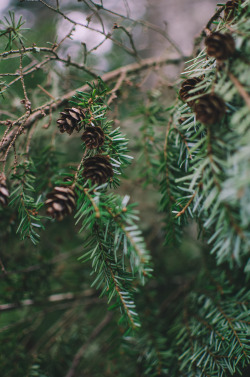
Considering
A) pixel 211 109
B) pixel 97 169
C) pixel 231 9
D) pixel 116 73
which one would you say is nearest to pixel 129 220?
pixel 97 169

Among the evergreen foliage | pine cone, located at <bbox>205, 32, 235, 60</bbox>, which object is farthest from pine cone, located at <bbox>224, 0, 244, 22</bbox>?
pine cone, located at <bbox>205, 32, 235, 60</bbox>

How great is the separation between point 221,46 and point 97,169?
0.97ft

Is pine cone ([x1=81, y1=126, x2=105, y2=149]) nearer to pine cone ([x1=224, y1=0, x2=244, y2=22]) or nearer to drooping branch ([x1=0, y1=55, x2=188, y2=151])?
drooping branch ([x1=0, y1=55, x2=188, y2=151])

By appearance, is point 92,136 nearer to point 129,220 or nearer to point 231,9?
point 129,220

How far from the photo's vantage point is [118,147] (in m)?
0.52

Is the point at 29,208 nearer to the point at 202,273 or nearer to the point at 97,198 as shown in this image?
the point at 97,198

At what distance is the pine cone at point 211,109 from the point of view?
380 millimetres

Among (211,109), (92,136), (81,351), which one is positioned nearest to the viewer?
(211,109)

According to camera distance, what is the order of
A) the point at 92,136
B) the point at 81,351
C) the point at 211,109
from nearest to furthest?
the point at 211,109 → the point at 92,136 → the point at 81,351

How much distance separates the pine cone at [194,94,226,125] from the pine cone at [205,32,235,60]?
0.07m

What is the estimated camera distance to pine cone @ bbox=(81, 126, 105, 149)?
19.0 inches

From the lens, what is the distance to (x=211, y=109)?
381 mm

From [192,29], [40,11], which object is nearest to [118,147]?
[40,11]

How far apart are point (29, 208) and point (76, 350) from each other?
0.69 meters
